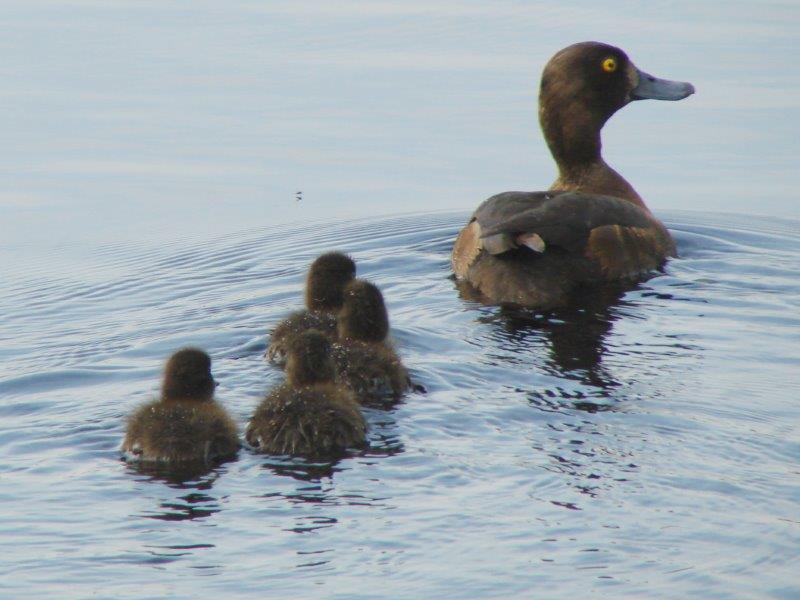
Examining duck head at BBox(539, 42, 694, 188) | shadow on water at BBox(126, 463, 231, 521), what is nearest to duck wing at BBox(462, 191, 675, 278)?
duck head at BBox(539, 42, 694, 188)

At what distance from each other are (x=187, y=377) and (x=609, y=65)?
5.71 metres

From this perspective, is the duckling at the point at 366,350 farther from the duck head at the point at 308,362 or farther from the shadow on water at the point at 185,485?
the shadow on water at the point at 185,485

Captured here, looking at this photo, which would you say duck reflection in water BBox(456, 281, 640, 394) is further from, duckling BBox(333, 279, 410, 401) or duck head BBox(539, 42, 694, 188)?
duck head BBox(539, 42, 694, 188)

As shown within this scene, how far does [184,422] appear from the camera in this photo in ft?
25.3

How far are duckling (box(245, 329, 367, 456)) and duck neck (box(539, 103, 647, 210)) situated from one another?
4659mm

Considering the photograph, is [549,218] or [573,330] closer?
[573,330]

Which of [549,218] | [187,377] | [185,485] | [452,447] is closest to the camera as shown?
[185,485]

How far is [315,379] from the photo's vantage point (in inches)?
319

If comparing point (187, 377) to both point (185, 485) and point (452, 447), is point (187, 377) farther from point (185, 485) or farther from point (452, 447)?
point (452, 447)

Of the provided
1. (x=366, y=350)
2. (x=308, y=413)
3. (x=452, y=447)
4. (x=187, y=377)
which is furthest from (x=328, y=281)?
(x=452, y=447)

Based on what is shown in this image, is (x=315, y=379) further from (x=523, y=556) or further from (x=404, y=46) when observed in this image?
(x=404, y=46)

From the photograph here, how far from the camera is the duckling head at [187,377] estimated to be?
316 inches

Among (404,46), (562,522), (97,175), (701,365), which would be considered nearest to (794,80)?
(404,46)

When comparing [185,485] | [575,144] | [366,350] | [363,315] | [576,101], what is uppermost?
[576,101]
